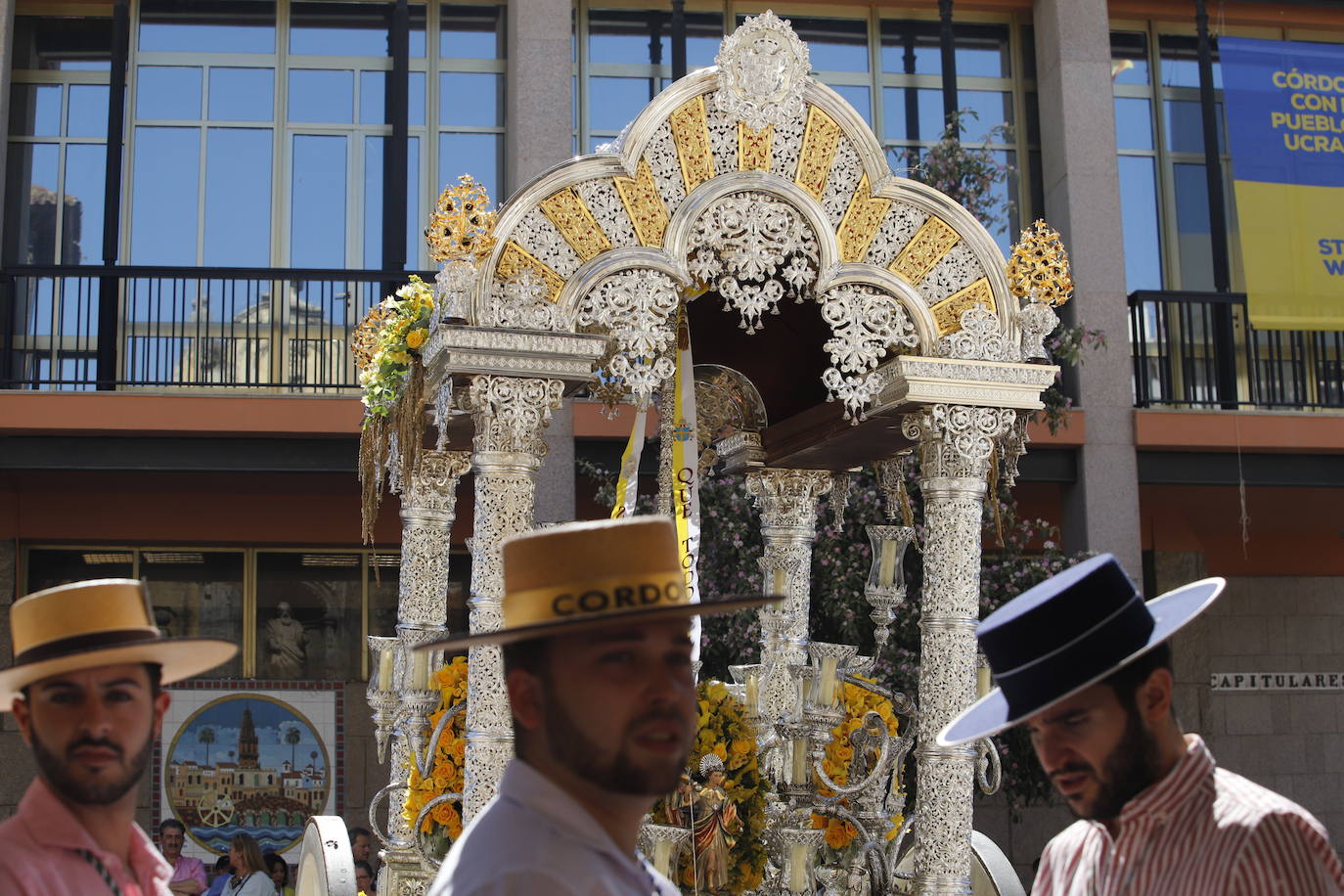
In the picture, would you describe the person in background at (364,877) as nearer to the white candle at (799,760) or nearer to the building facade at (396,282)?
the white candle at (799,760)

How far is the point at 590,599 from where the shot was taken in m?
2.70

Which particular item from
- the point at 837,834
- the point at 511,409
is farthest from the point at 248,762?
the point at 511,409

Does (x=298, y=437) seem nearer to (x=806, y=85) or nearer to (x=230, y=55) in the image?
(x=230, y=55)

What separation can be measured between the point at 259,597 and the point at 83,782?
39.5ft

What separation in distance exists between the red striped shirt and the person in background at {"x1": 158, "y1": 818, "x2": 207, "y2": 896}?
681 cm

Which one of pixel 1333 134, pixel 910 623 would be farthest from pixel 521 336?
pixel 1333 134

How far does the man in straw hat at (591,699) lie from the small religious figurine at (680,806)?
178 inches

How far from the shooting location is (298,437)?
1385 cm

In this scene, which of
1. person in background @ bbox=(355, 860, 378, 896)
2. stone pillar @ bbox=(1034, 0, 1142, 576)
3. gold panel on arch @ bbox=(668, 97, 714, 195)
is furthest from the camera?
stone pillar @ bbox=(1034, 0, 1142, 576)

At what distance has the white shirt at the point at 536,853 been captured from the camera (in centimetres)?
232

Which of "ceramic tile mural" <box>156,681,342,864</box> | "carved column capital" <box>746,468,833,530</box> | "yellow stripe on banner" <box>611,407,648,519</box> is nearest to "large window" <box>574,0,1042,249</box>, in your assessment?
"ceramic tile mural" <box>156,681,342,864</box>

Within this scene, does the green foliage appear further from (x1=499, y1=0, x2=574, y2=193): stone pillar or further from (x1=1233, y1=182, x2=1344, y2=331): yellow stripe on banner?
(x1=499, y1=0, x2=574, y2=193): stone pillar

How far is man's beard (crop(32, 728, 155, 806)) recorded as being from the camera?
10.4ft

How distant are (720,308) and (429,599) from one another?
93.9 inches
